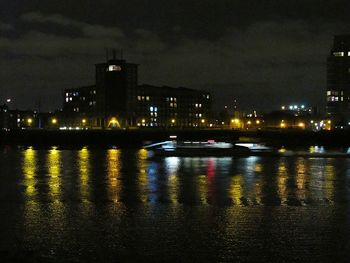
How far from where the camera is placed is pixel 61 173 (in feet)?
107

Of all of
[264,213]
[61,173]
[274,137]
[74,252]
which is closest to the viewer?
[74,252]

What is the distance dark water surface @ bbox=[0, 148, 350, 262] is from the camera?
11.7 m

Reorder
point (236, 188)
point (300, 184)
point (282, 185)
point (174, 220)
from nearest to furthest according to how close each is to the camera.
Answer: point (174, 220), point (236, 188), point (282, 185), point (300, 184)

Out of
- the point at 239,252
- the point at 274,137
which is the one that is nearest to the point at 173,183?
the point at 239,252

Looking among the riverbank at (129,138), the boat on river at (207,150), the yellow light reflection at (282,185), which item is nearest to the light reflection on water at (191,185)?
the yellow light reflection at (282,185)

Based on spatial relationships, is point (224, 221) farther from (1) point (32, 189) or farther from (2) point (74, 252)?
(1) point (32, 189)

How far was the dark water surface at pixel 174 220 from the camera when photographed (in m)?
11.7

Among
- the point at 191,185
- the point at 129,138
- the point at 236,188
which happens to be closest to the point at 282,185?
the point at 236,188

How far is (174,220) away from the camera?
1575 cm

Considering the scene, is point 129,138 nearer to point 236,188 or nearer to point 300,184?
point 300,184

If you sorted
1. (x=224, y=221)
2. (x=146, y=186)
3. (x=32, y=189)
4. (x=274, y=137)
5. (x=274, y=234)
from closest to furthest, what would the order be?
(x=274, y=234) < (x=224, y=221) < (x=32, y=189) < (x=146, y=186) < (x=274, y=137)

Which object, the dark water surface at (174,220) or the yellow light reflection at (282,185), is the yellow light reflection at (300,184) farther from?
the yellow light reflection at (282,185)

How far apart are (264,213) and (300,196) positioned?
497 centimetres

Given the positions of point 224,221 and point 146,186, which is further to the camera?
point 146,186
